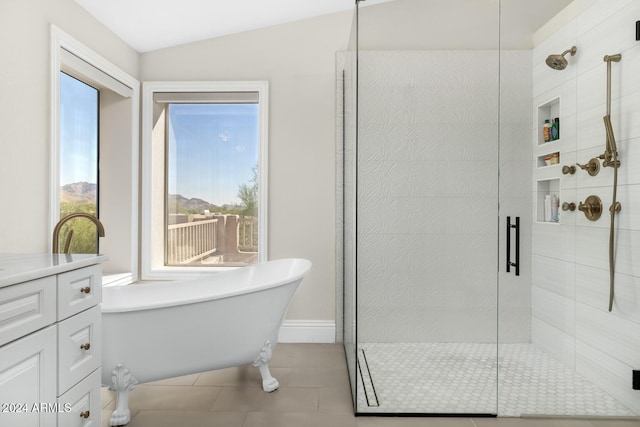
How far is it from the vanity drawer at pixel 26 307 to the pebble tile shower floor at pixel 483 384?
5.24 ft

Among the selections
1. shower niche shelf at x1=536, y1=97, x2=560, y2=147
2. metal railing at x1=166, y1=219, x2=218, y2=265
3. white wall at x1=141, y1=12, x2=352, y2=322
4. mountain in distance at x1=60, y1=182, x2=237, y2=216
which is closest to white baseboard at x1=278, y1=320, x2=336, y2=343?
white wall at x1=141, y1=12, x2=352, y2=322

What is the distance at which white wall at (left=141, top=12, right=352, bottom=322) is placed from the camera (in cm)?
354

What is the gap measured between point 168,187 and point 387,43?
236 centimetres

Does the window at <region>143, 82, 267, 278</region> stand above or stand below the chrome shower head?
below

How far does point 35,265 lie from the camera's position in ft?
4.90

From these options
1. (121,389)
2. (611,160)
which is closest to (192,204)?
(121,389)

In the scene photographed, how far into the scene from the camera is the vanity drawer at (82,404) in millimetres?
1550

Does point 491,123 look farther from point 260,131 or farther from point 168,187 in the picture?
point 168,187

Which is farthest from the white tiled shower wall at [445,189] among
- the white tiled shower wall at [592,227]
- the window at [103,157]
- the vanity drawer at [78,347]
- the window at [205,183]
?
the window at [103,157]

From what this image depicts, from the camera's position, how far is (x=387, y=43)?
7.62 ft

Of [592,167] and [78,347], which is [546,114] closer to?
[592,167]

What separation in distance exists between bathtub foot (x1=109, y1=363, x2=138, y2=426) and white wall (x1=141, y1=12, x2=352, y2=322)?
5.07 ft

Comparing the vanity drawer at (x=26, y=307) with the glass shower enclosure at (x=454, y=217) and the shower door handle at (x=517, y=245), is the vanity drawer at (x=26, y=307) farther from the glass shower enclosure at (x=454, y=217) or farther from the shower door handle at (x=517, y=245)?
the shower door handle at (x=517, y=245)

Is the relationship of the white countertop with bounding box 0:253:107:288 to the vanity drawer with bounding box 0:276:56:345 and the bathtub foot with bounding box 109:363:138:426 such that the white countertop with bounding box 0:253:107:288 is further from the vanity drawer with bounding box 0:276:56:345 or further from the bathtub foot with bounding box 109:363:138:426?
the bathtub foot with bounding box 109:363:138:426
